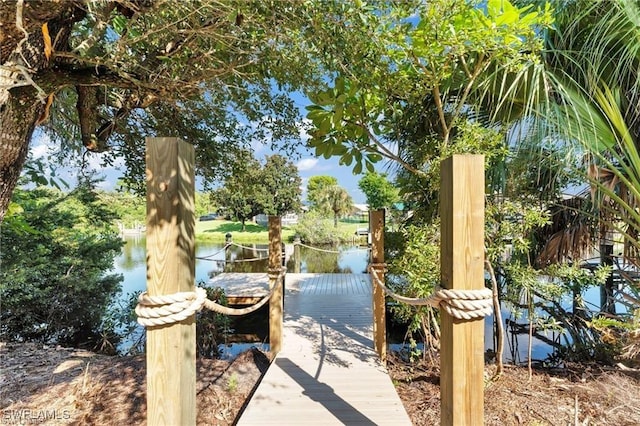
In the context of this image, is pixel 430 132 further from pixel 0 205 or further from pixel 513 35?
pixel 0 205

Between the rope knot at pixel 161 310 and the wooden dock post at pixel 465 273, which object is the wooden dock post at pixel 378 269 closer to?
the wooden dock post at pixel 465 273

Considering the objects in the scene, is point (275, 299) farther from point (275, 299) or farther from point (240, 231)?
point (240, 231)

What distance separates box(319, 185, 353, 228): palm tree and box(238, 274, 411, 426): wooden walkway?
19.4 metres

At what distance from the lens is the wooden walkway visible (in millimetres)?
2170

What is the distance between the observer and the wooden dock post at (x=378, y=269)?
304cm

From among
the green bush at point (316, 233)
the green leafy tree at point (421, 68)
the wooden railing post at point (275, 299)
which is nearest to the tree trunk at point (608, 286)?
the green leafy tree at point (421, 68)

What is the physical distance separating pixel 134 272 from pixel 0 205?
6.96 metres

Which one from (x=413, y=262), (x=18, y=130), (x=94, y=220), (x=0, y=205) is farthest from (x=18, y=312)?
(x=413, y=262)

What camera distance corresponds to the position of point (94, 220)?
504cm

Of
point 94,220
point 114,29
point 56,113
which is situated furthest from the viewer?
point 94,220

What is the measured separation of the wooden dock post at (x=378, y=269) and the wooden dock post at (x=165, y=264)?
225cm

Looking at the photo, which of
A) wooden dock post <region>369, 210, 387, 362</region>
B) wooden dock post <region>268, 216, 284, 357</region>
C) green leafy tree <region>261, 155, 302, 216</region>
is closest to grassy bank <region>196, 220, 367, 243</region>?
green leafy tree <region>261, 155, 302, 216</region>

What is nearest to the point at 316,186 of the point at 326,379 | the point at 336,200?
the point at 336,200

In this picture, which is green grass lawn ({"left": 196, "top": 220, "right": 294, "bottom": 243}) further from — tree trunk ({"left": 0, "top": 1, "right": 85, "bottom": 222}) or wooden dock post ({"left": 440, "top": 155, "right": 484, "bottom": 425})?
wooden dock post ({"left": 440, "top": 155, "right": 484, "bottom": 425})
